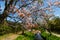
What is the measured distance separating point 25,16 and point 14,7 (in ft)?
2.34

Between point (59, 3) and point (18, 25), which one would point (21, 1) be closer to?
point (18, 25)

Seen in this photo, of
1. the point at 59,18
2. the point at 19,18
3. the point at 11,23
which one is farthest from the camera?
the point at 59,18

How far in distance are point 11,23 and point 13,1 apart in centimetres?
112

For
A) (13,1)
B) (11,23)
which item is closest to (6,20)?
(11,23)

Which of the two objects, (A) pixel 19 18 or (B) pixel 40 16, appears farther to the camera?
(B) pixel 40 16

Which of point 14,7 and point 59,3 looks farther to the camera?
point 59,3

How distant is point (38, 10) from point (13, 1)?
4.35ft

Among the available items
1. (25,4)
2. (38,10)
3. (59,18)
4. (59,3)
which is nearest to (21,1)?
(25,4)

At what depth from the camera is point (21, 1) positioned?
10273 mm

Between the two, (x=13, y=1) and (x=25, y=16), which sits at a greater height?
(x=13, y=1)

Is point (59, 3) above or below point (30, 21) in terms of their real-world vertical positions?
above

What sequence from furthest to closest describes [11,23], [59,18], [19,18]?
[59,18] < [11,23] < [19,18]

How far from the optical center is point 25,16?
1016 cm

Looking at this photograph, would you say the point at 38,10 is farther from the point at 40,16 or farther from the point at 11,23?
the point at 11,23
